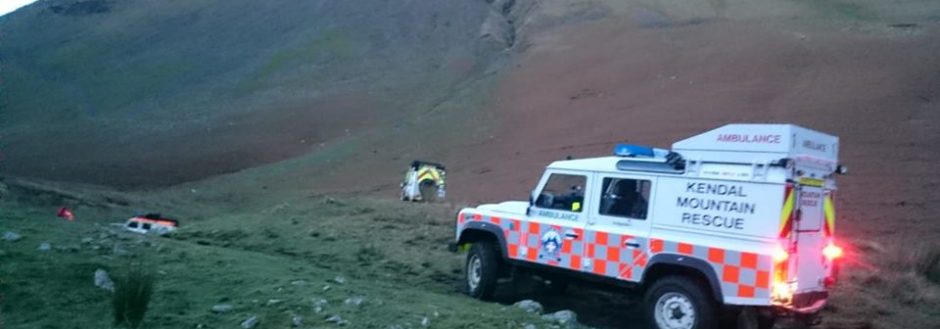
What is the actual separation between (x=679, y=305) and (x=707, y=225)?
3.01ft

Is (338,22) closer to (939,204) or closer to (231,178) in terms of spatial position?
(231,178)

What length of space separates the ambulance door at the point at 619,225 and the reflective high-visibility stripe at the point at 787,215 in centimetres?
152

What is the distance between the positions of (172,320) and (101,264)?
5.39ft

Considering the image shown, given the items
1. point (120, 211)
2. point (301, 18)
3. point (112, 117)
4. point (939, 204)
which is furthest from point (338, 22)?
point (939, 204)

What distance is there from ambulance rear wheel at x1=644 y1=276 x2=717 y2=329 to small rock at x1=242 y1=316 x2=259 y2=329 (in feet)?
14.2

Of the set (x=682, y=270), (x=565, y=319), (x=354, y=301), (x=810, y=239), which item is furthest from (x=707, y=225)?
(x=354, y=301)

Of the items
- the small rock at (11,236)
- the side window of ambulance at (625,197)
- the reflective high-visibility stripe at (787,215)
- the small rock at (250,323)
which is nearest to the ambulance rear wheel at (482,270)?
the side window of ambulance at (625,197)

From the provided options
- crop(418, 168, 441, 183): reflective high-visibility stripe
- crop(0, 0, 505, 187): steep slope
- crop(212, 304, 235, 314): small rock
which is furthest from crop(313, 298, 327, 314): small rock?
crop(0, 0, 505, 187): steep slope

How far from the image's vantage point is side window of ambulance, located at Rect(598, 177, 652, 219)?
33.7ft

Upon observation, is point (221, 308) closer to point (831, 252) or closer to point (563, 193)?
point (563, 193)

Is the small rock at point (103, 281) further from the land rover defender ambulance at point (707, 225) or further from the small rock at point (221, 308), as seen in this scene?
the land rover defender ambulance at point (707, 225)

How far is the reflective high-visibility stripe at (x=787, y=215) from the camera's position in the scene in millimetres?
9086

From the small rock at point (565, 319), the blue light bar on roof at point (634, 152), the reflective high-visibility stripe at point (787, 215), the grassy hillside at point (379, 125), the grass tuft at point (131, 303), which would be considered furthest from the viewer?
the blue light bar on roof at point (634, 152)

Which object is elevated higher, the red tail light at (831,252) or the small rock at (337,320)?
the red tail light at (831,252)
